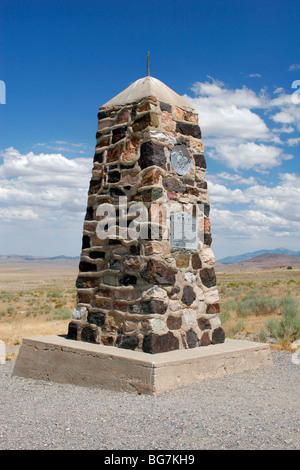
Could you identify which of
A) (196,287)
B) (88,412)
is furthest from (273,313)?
(88,412)

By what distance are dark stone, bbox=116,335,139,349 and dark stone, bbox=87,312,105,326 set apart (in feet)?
1.29

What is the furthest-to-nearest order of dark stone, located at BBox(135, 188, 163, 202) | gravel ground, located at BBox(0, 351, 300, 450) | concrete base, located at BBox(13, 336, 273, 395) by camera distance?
dark stone, located at BBox(135, 188, 163, 202), concrete base, located at BBox(13, 336, 273, 395), gravel ground, located at BBox(0, 351, 300, 450)

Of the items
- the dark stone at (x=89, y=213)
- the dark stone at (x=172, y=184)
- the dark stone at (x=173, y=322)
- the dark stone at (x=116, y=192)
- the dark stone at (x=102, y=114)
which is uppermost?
the dark stone at (x=102, y=114)

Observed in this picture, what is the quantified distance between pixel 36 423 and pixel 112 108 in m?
4.21

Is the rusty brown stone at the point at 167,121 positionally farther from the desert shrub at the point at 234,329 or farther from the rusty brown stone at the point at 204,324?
the desert shrub at the point at 234,329

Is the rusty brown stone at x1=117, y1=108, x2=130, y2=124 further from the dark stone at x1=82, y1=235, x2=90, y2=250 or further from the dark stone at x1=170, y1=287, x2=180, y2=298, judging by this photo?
the dark stone at x1=170, y1=287, x2=180, y2=298

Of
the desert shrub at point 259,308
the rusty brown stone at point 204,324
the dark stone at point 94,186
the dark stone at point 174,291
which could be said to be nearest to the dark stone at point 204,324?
the rusty brown stone at point 204,324

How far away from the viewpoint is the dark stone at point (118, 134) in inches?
253

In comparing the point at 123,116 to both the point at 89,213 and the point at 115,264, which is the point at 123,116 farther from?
the point at 115,264

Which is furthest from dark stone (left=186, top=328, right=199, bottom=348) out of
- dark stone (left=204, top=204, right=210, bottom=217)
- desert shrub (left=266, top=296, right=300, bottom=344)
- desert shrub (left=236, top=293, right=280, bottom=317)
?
desert shrub (left=236, top=293, right=280, bottom=317)

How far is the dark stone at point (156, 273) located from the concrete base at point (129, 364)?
2.81 ft

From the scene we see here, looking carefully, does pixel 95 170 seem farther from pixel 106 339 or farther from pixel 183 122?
pixel 106 339

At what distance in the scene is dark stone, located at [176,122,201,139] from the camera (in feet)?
21.3

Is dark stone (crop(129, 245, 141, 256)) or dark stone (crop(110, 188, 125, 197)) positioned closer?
dark stone (crop(129, 245, 141, 256))
